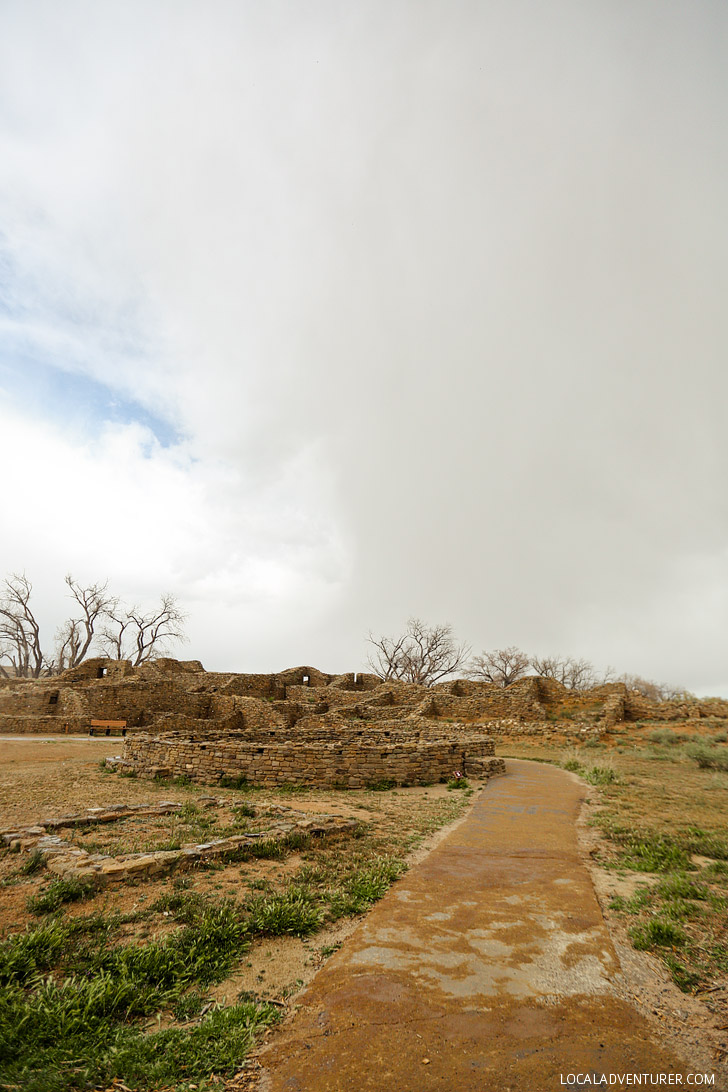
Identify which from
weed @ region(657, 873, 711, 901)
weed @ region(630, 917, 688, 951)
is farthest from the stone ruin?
weed @ region(630, 917, 688, 951)

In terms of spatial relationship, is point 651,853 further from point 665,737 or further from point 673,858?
point 665,737

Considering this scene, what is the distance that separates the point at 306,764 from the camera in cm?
1203

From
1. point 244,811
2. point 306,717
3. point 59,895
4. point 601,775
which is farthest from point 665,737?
point 59,895

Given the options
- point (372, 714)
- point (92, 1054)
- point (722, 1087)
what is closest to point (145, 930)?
point (92, 1054)

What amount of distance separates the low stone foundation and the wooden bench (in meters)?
12.2

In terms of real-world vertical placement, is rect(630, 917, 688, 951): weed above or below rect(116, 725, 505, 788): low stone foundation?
above

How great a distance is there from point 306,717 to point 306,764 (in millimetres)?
14304

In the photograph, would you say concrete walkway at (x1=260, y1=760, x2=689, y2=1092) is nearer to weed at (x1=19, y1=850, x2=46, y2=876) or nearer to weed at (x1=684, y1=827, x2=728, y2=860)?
weed at (x1=684, y1=827, x2=728, y2=860)

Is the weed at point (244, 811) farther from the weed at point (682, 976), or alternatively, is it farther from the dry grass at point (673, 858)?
the weed at point (682, 976)

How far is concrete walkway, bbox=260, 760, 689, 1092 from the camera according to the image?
2.62m

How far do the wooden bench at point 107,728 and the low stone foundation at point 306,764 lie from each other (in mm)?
12241

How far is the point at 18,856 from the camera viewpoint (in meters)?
5.99

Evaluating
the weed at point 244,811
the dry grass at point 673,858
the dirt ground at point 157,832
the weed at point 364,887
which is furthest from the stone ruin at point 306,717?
the weed at point 364,887

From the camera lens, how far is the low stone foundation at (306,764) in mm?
11938
